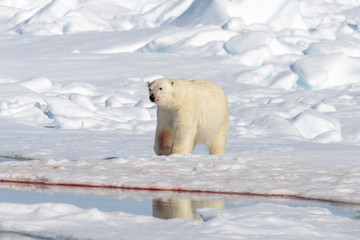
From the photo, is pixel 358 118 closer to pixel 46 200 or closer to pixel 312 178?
pixel 312 178

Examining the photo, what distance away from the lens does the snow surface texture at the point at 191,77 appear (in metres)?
4.16

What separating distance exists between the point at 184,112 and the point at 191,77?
1161 cm

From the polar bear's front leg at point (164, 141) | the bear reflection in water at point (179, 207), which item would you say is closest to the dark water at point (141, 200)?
the bear reflection in water at point (179, 207)

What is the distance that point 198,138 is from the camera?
6.35 meters

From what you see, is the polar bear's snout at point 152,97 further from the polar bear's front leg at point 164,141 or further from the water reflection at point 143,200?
the water reflection at point 143,200

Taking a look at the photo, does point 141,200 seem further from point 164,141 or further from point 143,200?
point 164,141

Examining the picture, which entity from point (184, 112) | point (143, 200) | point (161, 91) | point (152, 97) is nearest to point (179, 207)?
point (143, 200)

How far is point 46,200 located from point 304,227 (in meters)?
1.57

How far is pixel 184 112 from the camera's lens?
5.82m

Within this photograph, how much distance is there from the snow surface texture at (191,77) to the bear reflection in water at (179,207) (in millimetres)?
157

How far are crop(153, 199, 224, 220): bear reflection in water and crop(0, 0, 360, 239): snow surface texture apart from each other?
157 mm

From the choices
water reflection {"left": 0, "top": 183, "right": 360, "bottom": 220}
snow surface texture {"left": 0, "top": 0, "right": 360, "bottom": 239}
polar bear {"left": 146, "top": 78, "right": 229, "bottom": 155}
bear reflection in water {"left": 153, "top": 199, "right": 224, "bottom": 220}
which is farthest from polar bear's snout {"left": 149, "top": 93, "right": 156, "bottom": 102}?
bear reflection in water {"left": 153, "top": 199, "right": 224, "bottom": 220}

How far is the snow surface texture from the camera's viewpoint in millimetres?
4164

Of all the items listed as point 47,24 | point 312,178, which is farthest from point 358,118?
point 47,24
